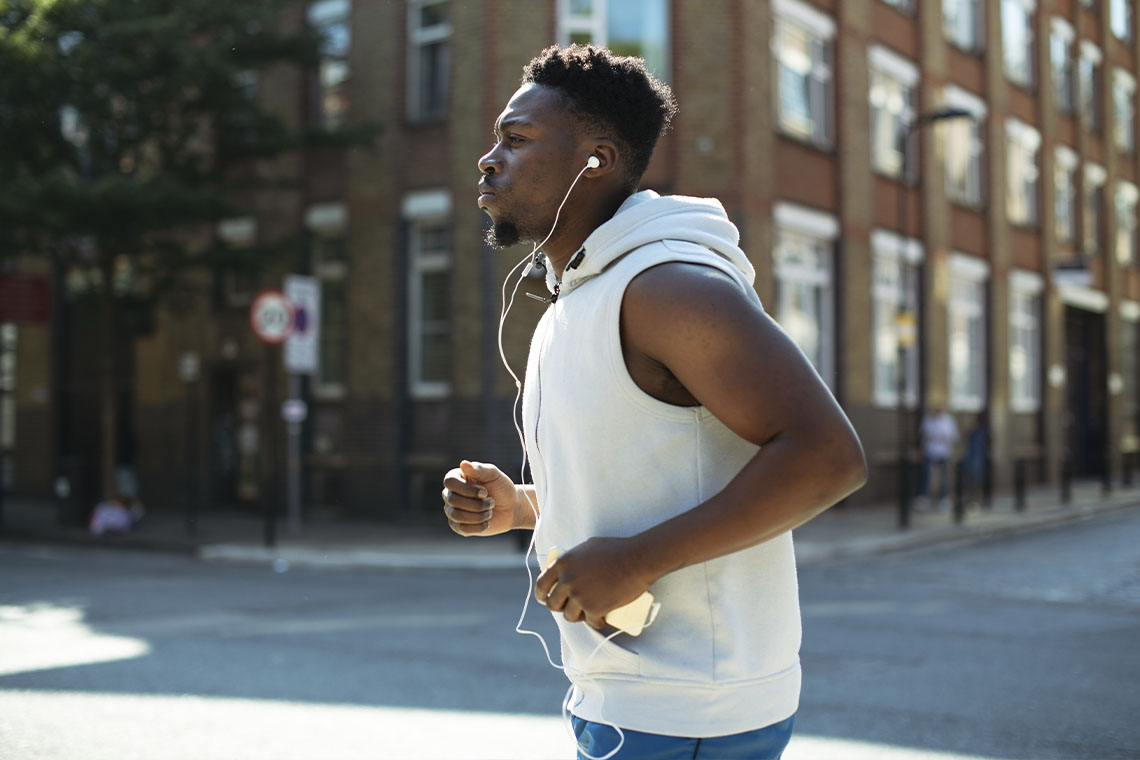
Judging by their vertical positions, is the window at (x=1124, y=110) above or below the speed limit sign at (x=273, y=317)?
above

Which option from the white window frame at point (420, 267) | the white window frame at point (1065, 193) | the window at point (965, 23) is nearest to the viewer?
the white window frame at point (420, 267)

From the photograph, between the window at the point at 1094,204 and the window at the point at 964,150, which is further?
the window at the point at 1094,204

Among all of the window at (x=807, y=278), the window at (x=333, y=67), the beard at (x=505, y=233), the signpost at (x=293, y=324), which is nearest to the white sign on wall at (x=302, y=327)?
the signpost at (x=293, y=324)

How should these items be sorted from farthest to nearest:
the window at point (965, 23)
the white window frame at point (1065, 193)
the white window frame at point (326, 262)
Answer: the white window frame at point (1065, 193), the window at point (965, 23), the white window frame at point (326, 262)

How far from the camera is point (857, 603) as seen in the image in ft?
32.1

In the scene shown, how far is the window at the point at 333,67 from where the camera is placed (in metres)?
19.5

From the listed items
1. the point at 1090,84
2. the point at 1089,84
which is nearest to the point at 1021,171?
the point at 1089,84

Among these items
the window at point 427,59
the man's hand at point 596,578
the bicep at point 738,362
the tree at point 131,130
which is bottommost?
the man's hand at point 596,578

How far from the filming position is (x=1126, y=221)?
33156 millimetres

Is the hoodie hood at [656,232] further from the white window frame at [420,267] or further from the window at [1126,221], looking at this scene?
the window at [1126,221]

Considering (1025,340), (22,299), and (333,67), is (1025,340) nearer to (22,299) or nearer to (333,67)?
(333,67)

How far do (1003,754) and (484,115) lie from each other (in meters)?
14.1

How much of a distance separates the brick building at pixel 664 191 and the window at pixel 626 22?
0.11 ft

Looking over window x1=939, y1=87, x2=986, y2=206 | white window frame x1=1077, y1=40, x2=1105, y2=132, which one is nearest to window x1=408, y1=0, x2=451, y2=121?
window x1=939, y1=87, x2=986, y2=206
